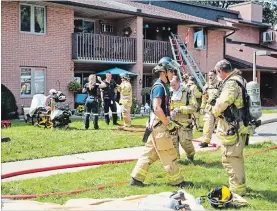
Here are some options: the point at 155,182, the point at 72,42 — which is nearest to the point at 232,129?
the point at 155,182

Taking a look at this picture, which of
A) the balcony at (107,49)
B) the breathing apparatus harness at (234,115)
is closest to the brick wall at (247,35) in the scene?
the balcony at (107,49)

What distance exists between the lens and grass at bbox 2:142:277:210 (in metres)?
5.81

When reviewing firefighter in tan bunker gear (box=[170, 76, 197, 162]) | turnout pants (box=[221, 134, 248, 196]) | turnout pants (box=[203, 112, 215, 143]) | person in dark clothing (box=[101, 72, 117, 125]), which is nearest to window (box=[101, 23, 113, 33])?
person in dark clothing (box=[101, 72, 117, 125])

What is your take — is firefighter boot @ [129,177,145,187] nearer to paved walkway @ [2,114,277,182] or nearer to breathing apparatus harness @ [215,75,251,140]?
breathing apparatus harness @ [215,75,251,140]

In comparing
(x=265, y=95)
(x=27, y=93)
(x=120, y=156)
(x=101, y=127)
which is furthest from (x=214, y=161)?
(x=265, y=95)

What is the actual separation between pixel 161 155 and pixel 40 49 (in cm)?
1424

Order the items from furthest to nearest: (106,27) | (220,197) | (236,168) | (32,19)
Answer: (106,27) < (32,19) < (236,168) < (220,197)

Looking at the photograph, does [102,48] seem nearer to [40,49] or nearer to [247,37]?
[40,49]

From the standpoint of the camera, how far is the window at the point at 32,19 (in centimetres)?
1880

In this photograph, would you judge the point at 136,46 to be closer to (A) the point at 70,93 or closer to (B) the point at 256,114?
(A) the point at 70,93

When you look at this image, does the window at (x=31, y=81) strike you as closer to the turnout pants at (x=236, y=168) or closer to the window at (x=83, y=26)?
the window at (x=83, y=26)

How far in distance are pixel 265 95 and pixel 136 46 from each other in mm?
17534

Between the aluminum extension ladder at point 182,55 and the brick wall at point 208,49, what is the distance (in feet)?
2.59

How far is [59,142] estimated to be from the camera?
10.3 meters
